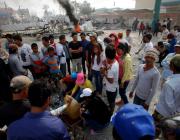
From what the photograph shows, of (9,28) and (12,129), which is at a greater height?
(12,129)

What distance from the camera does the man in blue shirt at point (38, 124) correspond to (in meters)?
1.83

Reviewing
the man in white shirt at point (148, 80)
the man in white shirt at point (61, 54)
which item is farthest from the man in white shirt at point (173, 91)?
the man in white shirt at point (61, 54)

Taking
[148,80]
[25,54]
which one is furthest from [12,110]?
[25,54]

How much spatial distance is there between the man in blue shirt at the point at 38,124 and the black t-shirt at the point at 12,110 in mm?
506

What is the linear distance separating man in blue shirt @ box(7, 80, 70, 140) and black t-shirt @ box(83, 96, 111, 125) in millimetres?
1939

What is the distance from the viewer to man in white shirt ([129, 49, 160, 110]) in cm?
362

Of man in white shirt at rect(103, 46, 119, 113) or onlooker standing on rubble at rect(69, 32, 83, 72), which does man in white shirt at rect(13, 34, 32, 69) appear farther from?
man in white shirt at rect(103, 46, 119, 113)

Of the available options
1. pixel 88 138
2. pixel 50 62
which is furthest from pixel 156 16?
pixel 88 138

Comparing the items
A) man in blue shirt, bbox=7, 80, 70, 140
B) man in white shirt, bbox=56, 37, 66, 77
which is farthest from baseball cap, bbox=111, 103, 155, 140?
man in white shirt, bbox=56, 37, 66, 77

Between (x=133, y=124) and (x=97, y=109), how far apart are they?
2.65m

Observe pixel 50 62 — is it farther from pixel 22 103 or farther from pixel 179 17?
pixel 179 17

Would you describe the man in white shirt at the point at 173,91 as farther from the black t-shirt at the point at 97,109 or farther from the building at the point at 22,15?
the building at the point at 22,15

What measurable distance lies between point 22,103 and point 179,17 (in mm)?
33011

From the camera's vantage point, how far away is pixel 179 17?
31.3m
